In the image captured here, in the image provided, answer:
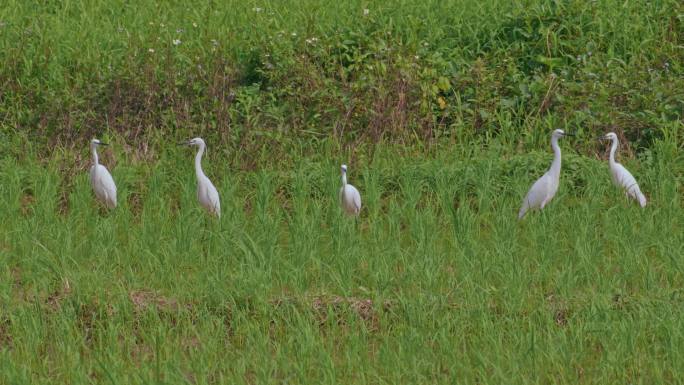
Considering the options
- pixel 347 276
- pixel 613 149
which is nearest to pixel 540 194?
pixel 613 149

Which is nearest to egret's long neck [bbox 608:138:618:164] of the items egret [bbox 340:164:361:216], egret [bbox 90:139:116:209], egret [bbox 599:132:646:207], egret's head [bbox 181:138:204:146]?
egret [bbox 599:132:646:207]

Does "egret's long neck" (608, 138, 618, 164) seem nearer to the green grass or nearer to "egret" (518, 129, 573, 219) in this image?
the green grass

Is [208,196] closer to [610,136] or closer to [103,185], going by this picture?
[103,185]

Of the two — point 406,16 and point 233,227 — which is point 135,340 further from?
point 406,16

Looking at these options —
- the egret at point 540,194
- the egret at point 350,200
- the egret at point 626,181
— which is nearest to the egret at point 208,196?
the egret at point 350,200

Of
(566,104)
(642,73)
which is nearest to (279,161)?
(566,104)

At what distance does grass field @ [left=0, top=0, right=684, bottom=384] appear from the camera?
6.03 metres

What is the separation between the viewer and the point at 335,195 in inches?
340

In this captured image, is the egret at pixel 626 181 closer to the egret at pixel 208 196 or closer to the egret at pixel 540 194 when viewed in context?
the egret at pixel 540 194

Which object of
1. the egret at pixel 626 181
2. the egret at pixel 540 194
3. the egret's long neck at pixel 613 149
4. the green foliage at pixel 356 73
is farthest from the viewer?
the green foliage at pixel 356 73

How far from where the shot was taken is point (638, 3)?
1134 centimetres

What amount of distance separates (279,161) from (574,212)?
2287mm

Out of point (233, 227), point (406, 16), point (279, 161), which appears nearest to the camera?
point (233, 227)

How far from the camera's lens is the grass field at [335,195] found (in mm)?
6031
